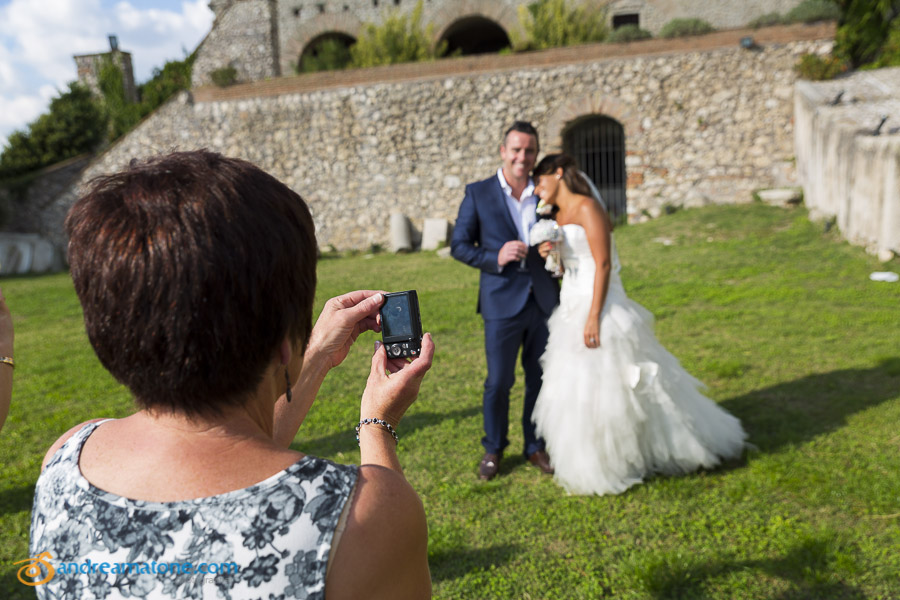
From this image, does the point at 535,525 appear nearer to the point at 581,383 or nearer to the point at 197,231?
the point at 581,383

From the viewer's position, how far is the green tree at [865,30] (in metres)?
13.1

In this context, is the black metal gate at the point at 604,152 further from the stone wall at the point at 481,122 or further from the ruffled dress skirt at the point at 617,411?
the ruffled dress skirt at the point at 617,411

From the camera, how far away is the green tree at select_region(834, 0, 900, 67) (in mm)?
13117

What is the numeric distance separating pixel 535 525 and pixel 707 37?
12841 millimetres

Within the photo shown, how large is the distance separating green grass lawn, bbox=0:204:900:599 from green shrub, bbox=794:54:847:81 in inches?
229

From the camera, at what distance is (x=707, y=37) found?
13.4m

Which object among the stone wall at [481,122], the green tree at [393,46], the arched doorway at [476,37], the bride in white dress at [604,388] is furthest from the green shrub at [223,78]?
the bride in white dress at [604,388]

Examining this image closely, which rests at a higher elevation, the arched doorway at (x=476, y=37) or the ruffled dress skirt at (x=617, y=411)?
the arched doorway at (x=476, y=37)

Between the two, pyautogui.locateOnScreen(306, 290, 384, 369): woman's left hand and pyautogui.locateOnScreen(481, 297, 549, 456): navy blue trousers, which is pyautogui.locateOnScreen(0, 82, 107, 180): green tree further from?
pyautogui.locateOnScreen(306, 290, 384, 369): woman's left hand

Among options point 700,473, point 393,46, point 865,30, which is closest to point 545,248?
point 700,473

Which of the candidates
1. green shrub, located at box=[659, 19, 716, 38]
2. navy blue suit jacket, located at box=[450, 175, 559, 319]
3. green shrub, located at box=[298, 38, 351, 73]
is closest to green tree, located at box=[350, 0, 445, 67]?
green shrub, located at box=[298, 38, 351, 73]

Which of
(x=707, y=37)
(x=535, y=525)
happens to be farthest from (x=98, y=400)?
(x=707, y=37)

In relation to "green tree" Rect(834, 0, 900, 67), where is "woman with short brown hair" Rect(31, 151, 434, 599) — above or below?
below

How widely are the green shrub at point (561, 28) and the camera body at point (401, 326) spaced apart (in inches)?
599
